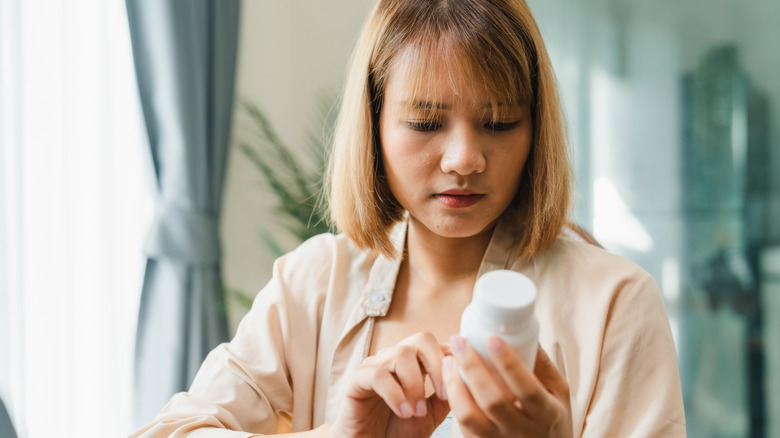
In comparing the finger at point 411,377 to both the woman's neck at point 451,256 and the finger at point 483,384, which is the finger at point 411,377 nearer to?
the finger at point 483,384

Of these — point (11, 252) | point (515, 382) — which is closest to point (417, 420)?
point (515, 382)

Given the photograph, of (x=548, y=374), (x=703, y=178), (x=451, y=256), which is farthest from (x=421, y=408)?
(x=703, y=178)

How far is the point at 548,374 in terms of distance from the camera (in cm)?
63

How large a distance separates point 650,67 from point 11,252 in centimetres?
228

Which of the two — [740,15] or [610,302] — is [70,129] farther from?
[740,15]

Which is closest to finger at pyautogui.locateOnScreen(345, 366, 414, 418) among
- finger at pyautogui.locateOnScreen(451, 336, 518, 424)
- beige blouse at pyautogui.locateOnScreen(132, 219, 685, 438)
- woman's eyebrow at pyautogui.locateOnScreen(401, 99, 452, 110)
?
finger at pyautogui.locateOnScreen(451, 336, 518, 424)

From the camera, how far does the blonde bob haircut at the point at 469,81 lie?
886mm

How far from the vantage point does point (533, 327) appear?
1.79ft

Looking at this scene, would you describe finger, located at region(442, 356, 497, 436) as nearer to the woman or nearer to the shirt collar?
the woman

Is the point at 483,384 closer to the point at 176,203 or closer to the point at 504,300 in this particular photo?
the point at 504,300

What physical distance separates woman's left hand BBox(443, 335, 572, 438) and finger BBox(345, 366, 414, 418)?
0.27 feet

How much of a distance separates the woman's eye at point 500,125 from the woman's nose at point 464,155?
0.10 ft

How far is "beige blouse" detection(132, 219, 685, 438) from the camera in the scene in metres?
0.86

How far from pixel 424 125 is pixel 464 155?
83 mm
